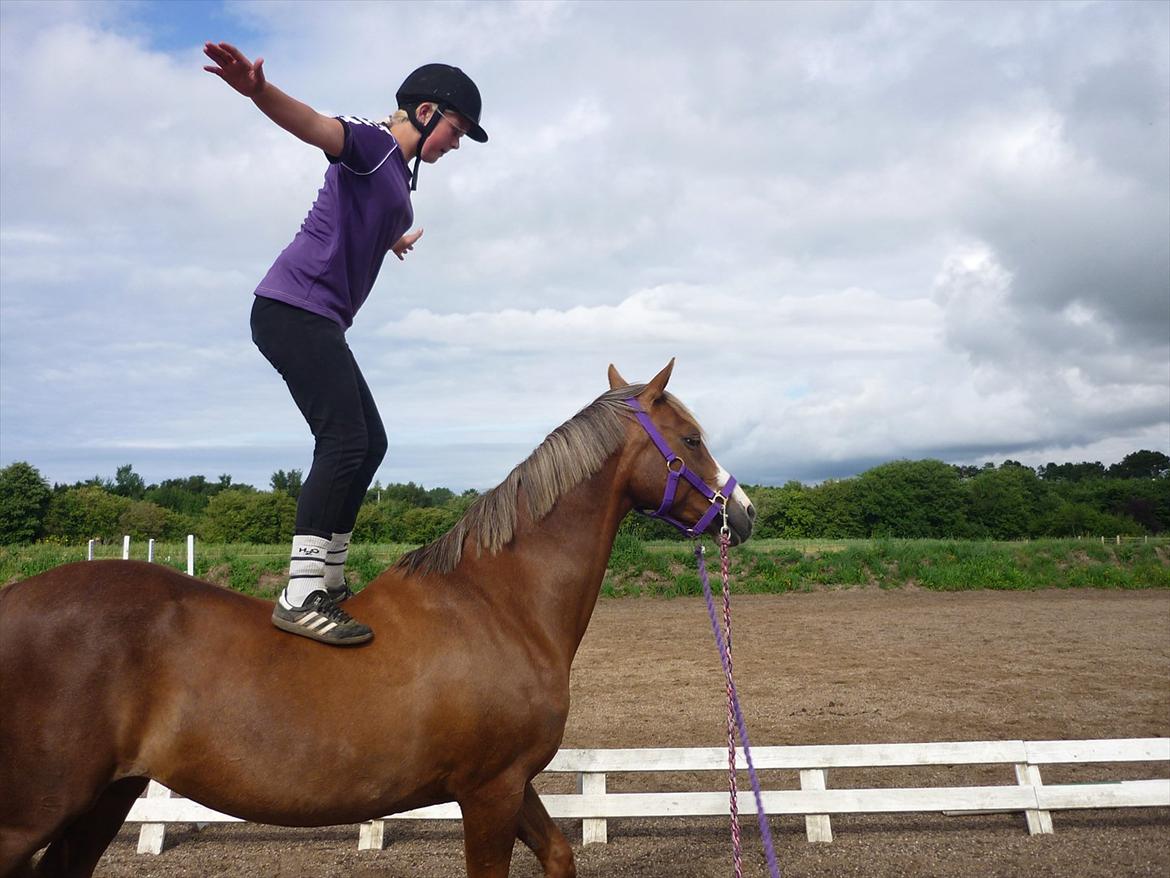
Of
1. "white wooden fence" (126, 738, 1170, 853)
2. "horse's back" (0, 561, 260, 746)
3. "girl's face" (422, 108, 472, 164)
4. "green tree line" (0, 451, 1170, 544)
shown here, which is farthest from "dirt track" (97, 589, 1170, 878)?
"green tree line" (0, 451, 1170, 544)

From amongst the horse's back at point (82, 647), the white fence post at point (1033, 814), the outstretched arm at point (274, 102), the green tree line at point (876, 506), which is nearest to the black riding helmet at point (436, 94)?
the outstretched arm at point (274, 102)

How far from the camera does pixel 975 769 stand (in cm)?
728

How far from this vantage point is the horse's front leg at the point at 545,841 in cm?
338

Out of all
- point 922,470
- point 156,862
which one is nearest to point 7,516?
point 156,862

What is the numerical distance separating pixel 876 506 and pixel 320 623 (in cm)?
3835

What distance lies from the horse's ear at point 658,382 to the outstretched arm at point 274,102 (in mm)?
1581

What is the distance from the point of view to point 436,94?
11.1 feet

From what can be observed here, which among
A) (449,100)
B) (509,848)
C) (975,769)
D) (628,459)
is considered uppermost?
(449,100)

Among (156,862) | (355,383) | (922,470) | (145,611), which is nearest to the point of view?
(145,611)

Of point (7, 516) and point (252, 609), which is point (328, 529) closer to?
point (252, 609)

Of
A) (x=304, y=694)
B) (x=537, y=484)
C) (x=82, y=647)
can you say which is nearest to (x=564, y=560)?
(x=537, y=484)

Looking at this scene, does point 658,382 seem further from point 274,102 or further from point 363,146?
point 274,102

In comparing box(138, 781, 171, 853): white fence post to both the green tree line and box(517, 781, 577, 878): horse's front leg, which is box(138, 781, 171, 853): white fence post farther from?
the green tree line

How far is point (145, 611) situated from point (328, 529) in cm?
68
